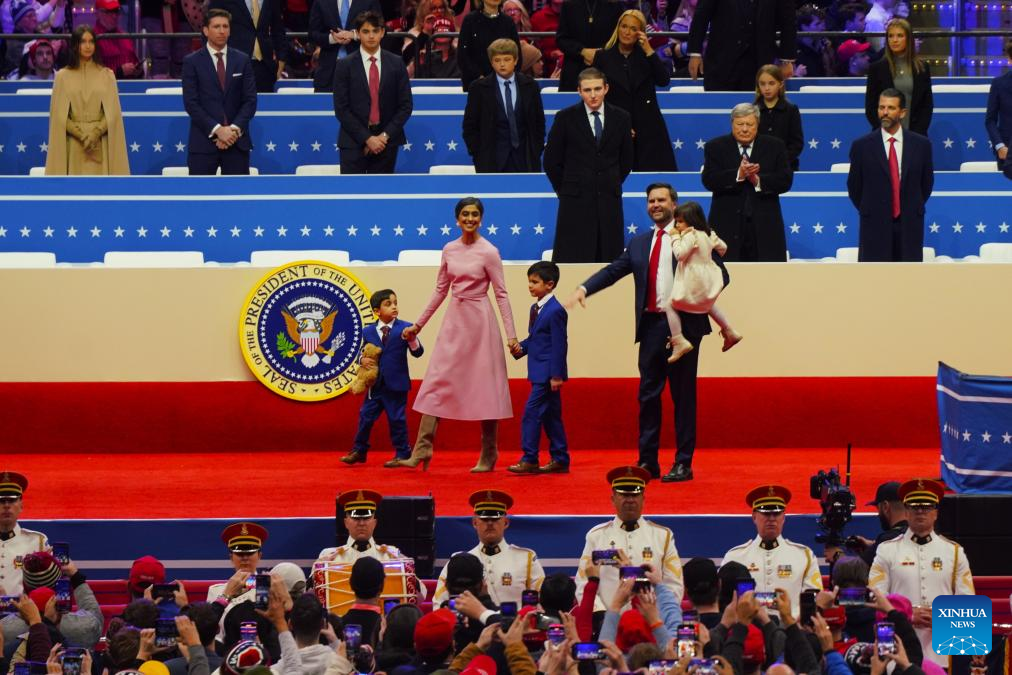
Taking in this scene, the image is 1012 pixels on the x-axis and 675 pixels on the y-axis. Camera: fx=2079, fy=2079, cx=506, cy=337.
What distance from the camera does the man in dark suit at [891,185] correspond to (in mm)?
14555

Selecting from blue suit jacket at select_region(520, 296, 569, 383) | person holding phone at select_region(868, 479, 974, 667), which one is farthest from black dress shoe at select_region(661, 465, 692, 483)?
person holding phone at select_region(868, 479, 974, 667)

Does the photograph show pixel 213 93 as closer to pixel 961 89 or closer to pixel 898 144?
pixel 898 144

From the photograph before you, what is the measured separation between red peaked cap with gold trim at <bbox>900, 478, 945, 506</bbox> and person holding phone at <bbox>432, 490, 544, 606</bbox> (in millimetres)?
1920

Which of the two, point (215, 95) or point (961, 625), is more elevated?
point (215, 95)

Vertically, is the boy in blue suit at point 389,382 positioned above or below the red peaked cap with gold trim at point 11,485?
above

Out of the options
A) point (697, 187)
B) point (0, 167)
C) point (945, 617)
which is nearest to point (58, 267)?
point (0, 167)

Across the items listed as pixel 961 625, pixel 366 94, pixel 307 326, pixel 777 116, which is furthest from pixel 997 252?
pixel 961 625

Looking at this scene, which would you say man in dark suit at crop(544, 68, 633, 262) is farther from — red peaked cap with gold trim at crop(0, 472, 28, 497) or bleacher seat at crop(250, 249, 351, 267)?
red peaked cap with gold trim at crop(0, 472, 28, 497)

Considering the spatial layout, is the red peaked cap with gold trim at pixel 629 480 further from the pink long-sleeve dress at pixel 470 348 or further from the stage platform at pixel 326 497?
the pink long-sleeve dress at pixel 470 348

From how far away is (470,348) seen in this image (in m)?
13.3

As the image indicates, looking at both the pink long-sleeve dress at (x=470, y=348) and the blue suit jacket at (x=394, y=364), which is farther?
the blue suit jacket at (x=394, y=364)

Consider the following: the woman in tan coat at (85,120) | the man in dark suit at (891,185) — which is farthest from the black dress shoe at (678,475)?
the woman in tan coat at (85,120)

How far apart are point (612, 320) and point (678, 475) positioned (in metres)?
1.94

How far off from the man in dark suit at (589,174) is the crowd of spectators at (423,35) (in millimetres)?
3004
